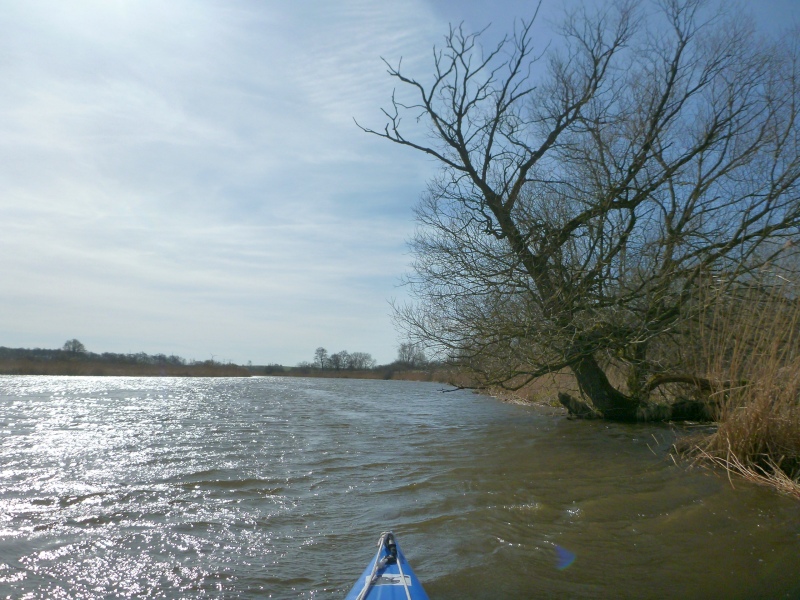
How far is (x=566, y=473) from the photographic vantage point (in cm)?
709

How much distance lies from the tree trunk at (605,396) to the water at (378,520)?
206 cm

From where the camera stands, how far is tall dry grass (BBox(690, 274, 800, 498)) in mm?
5750

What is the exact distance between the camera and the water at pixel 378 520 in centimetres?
376

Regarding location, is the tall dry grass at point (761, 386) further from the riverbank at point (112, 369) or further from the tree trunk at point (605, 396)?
the riverbank at point (112, 369)

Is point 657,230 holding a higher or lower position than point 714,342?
higher

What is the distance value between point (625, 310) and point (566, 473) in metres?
Result: 4.49

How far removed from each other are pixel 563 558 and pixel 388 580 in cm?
157

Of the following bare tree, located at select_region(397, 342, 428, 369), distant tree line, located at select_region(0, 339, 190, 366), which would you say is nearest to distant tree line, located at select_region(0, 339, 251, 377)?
distant tree line, located at select_region(0, 339, 190, 366)

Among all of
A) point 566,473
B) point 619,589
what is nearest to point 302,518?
point 619,589

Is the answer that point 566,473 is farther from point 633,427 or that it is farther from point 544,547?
point 633,427

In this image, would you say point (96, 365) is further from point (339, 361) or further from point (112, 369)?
point (339, 361)

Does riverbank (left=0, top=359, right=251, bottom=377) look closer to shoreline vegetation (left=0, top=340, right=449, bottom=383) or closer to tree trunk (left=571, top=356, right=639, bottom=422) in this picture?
shoreline vegetation (left=0, top=340, right=449, bottom=383)

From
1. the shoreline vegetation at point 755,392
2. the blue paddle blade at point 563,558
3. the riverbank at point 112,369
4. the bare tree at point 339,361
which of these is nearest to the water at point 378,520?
the blue paddle blade at point 563,558

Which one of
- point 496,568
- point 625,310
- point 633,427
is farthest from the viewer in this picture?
point 633,427
